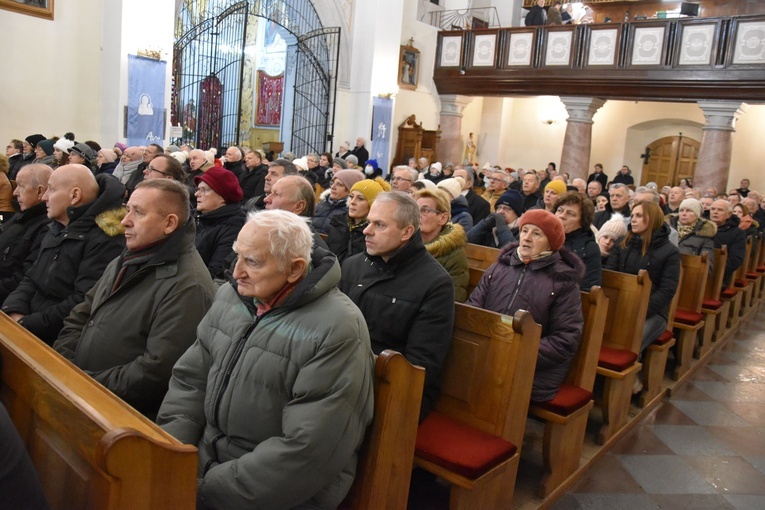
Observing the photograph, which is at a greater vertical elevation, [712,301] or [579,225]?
[579,225]

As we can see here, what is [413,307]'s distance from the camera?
2506mm

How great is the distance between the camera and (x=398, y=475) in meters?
2.02

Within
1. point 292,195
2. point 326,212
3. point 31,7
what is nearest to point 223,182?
point 292,195

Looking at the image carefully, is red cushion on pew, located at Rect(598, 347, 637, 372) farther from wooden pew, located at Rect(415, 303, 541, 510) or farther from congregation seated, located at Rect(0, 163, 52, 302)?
congregation seated, located at Rect(0, 163, 52, 302)

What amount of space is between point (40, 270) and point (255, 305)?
161 cm

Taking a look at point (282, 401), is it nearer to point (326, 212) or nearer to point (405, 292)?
point (405, 292)

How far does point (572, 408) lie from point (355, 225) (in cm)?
170

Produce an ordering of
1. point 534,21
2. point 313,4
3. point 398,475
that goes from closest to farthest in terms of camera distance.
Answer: point 398,475, point 313,4, point 534,21

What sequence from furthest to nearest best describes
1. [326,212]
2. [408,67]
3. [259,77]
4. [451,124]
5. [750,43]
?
[259,77] → [451,124] → [408,67] → [750,43] → [326,212]

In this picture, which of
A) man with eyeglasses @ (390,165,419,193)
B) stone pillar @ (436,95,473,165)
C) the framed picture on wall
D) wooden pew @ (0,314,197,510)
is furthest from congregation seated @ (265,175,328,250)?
stone pillar @ (436,95,473,165)

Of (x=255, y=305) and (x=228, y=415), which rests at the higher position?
(x=255, y=305)

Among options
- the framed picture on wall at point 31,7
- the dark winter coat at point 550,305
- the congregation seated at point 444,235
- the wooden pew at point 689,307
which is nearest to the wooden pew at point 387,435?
the dark winter coat at point 550,305

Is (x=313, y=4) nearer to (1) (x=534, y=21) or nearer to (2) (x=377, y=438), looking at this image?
(1) (x=534, y=21)

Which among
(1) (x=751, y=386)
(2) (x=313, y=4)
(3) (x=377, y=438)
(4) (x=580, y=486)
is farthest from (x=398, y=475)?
(2) (x=313, y=4)
